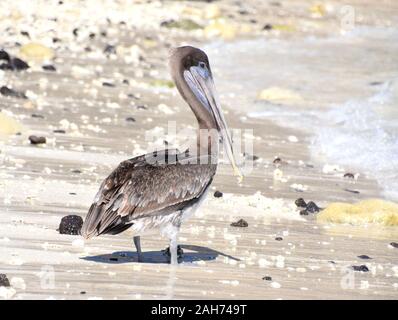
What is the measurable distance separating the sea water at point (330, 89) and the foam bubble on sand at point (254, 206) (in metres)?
1.61

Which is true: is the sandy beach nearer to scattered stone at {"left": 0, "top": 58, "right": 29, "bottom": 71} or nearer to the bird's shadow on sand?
the bird's shadow on sand

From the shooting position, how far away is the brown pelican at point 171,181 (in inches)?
344

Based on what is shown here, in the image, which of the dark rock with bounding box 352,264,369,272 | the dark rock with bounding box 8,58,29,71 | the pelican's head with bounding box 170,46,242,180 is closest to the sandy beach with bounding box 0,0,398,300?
the dark rock with bounding box 352,264,369,272

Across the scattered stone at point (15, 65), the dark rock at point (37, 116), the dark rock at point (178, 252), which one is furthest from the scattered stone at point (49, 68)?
the dark rock at point (178, 252)

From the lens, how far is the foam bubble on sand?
11.4 metres

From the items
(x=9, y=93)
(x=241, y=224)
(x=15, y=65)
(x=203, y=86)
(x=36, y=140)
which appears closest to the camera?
(x=203, y=86)

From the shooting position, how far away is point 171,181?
352 inches

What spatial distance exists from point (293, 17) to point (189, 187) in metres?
34.8

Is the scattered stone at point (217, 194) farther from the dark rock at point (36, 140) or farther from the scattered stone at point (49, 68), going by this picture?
the scattered stone at point (49, 68)

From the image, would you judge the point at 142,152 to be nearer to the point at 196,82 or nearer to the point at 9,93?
the point at 9,93

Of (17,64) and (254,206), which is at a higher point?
(17,64)

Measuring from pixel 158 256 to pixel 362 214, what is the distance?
8.61 feet

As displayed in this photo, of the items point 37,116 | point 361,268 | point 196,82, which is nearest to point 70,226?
point 196,82

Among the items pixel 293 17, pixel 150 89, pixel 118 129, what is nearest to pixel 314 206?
pixel 118 129
